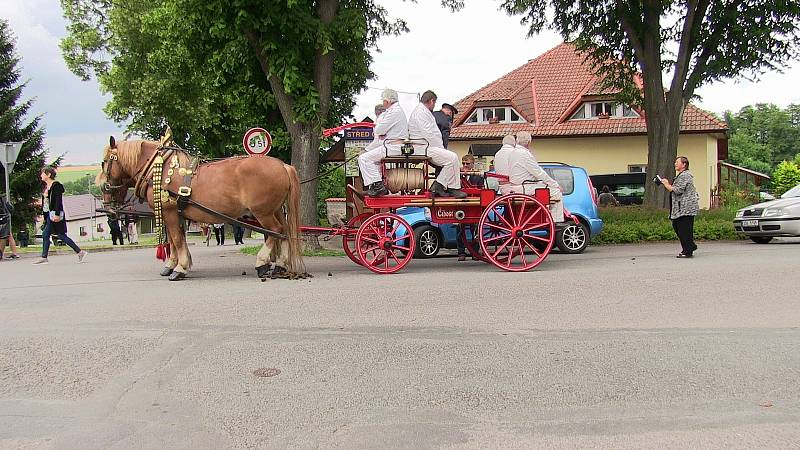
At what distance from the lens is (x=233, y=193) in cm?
1062

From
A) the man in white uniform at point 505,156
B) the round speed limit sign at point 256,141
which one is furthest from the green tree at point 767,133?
the round speed limit sign at point 256,141

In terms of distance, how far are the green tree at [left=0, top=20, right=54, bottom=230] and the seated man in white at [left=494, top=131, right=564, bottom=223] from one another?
30091mm

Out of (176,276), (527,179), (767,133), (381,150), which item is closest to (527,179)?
(527,179)

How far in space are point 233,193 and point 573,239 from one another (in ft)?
23.8

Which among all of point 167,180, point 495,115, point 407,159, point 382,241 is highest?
point 495,115

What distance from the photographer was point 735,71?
64.7 feet

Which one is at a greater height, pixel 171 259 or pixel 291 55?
pixel 291 55

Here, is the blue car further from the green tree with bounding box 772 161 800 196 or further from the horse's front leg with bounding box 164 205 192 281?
the green tree with bounding box 772 161 800 196

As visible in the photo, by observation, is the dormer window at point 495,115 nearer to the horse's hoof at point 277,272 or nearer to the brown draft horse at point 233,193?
the brown draft horse at point 233,193

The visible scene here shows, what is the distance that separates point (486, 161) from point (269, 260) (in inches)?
172

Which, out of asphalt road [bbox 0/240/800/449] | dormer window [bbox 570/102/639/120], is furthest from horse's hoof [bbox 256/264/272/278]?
dormer window [bbox 570/102/639/120]

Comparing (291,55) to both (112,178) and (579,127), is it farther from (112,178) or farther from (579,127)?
(579,127)

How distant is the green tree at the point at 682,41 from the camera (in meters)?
19.1

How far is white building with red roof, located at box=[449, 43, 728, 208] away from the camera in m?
36.2
